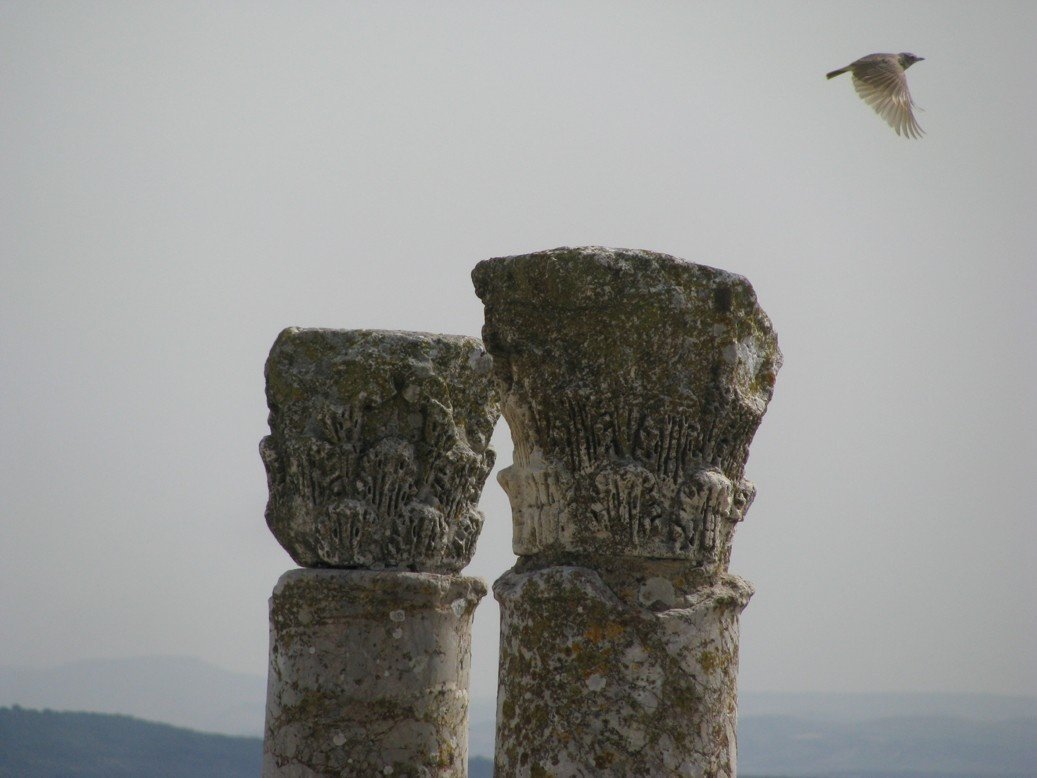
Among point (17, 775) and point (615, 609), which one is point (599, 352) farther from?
point (17, 775)

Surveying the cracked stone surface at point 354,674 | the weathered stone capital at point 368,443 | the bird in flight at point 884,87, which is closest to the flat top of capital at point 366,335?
the weathered stone capital at point 368,443

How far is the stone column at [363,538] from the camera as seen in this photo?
26.8ft

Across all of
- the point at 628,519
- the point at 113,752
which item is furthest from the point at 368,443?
the point at 113,752

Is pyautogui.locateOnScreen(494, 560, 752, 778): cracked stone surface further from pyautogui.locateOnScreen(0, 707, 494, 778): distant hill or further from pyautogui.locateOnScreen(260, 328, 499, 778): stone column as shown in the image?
pyautogui.locateOnScreen(0, 707, 494, 778): distant hill

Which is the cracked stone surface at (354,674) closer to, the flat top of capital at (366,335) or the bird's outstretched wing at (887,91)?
the flat top of capital at (366,335)

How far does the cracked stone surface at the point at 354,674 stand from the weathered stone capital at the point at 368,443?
0.60ft

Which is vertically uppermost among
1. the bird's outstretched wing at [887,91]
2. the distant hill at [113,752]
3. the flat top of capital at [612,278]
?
the bird's outstretched wing at [887,91]

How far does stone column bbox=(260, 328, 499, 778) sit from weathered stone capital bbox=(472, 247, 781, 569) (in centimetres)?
169

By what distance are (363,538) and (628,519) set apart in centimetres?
218

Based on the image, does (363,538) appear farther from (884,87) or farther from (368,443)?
(884,87)

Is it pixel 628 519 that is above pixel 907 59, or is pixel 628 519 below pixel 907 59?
below

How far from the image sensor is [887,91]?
944cm

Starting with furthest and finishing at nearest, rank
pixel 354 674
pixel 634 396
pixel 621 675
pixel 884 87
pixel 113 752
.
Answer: pixel 113 752 < pixel 884 87 < pixel 354 674 < pixel 634 396 < pixel 621 675

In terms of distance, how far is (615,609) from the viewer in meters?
6.39
